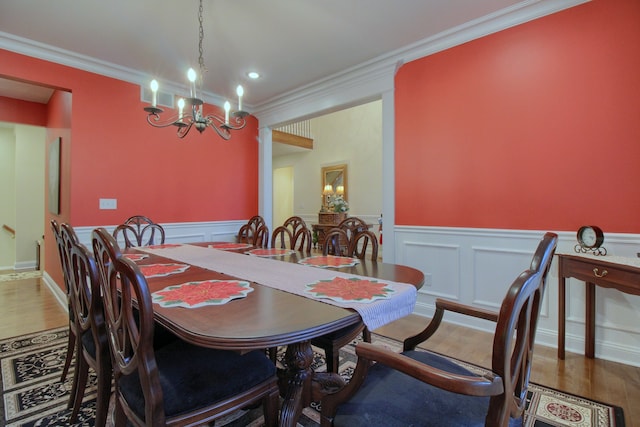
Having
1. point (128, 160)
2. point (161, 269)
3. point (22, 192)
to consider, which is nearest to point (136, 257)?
point (161, 269)

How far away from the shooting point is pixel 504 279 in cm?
262

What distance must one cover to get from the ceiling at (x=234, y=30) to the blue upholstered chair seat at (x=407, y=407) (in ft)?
8.28

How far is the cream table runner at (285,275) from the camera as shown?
1.17m

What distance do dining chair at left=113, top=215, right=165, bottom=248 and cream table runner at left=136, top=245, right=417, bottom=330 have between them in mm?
538

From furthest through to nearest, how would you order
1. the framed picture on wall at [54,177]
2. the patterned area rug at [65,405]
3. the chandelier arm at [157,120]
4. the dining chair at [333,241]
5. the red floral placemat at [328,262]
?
the framed picture on wall at [54,177]
the dining chair at [333,241]
the chandelier arm at [157,120]
the red floral placemat at [328,262]
the patterned area rug at [65,405]

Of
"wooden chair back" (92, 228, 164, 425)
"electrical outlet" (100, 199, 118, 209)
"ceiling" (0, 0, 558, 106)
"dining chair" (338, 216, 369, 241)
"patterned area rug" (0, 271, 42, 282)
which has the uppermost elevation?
"ceiling" (0, 0, 558, 106)

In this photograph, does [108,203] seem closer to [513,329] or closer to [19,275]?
[19,275]

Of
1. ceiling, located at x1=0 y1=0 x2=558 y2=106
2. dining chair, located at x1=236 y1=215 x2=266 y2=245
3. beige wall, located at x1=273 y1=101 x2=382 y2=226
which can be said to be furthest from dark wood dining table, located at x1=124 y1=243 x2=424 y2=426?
beige wall, located at x1=273 y1=101 x2=382 y2=226

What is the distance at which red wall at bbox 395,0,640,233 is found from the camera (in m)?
2.14

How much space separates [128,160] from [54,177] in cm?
112

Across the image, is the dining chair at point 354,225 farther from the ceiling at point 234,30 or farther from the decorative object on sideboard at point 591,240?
the ceiling at point 234,30

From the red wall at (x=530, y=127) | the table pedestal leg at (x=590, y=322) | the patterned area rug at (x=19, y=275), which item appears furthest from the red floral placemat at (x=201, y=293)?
the patterned area rug at (x=19, y=275)

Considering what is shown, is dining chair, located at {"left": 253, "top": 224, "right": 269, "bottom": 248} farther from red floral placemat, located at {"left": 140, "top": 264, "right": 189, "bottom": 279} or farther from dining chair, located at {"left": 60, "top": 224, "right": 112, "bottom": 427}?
dining chair, located at {"left": 60, "top": 224, "right": 112, "bottom": 427}

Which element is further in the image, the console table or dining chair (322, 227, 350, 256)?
dining chair (322, 227, 350, 256)
